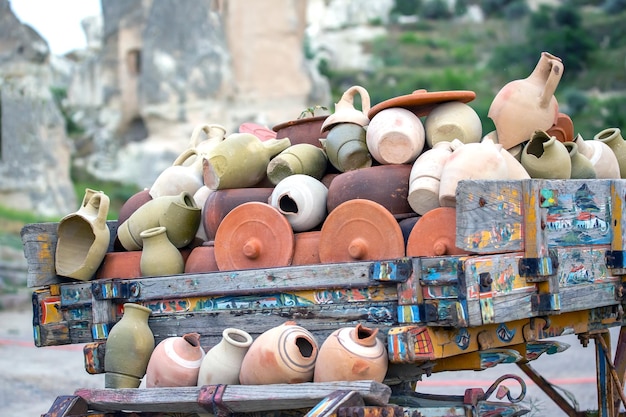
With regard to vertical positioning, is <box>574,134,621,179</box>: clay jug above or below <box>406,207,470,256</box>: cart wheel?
above

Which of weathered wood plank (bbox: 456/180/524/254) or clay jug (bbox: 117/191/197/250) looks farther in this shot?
clay jug (bbox: 117/191/197/250)

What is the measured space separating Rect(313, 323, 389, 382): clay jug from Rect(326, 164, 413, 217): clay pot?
1.94 feet

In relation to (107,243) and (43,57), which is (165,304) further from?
(43,57)

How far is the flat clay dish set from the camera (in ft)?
12.4

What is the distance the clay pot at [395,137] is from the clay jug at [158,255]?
905 mm

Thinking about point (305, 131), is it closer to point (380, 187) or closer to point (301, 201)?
point (301, 201)

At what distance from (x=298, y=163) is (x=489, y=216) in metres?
1.10

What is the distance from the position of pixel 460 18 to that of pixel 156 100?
30.9 meters

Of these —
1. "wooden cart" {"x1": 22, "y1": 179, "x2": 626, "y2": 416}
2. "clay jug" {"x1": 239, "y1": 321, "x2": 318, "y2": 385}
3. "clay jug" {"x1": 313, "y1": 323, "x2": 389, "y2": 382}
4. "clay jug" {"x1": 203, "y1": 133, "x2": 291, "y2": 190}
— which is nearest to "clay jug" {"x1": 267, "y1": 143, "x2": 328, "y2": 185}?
"clay jug" {"x1": 203, "y1": 133, "x2": 291, "y2": 190}

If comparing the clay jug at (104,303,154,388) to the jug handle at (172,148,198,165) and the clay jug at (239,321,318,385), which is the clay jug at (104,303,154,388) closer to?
the clay jug at (239,321,318,385)

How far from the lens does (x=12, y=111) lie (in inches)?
794

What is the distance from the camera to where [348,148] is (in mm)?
3883

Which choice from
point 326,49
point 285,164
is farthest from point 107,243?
point 326,49

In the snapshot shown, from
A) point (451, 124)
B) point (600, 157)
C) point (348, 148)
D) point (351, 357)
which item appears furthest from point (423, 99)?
point (351, 357)
